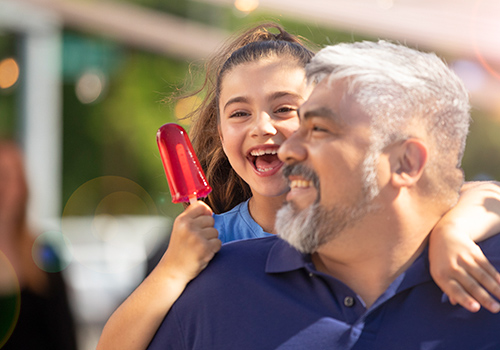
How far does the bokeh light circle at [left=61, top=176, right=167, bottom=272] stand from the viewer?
10.6m

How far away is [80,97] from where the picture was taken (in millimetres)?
14383

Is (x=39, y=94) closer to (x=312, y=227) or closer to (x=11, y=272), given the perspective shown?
(x=11, y=272)

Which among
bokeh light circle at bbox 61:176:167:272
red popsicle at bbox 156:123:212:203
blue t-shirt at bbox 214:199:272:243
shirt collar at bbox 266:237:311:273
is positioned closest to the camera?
shirt collar at bbox 266:237:311:273

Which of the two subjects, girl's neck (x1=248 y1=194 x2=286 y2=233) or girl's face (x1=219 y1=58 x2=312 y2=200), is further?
girl's neck (x1=248 y1=194 x2=286 y2=233)

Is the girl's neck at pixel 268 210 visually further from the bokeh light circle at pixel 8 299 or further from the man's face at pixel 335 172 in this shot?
the bokeh light circle at pixel 8 299

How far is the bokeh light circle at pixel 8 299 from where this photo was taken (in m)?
3.39

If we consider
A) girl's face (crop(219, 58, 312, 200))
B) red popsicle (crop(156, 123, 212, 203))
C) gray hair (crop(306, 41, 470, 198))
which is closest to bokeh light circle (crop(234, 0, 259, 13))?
girl's face (crop(219, 58, 312, 200))

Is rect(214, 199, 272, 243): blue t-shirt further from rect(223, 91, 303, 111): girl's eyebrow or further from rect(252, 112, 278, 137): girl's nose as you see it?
rect(223, 91, 303, 111): girl's eyebrow

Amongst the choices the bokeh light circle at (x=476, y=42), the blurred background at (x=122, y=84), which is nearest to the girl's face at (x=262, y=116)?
the blurred background at (x=122, y=84)

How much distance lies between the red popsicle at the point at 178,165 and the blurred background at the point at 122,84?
522 cm

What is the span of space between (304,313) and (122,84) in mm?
11956

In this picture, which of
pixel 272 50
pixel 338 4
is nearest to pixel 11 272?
pixel 272 50

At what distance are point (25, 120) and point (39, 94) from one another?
784 mm

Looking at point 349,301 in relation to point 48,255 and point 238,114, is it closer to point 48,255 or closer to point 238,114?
point 238,114
